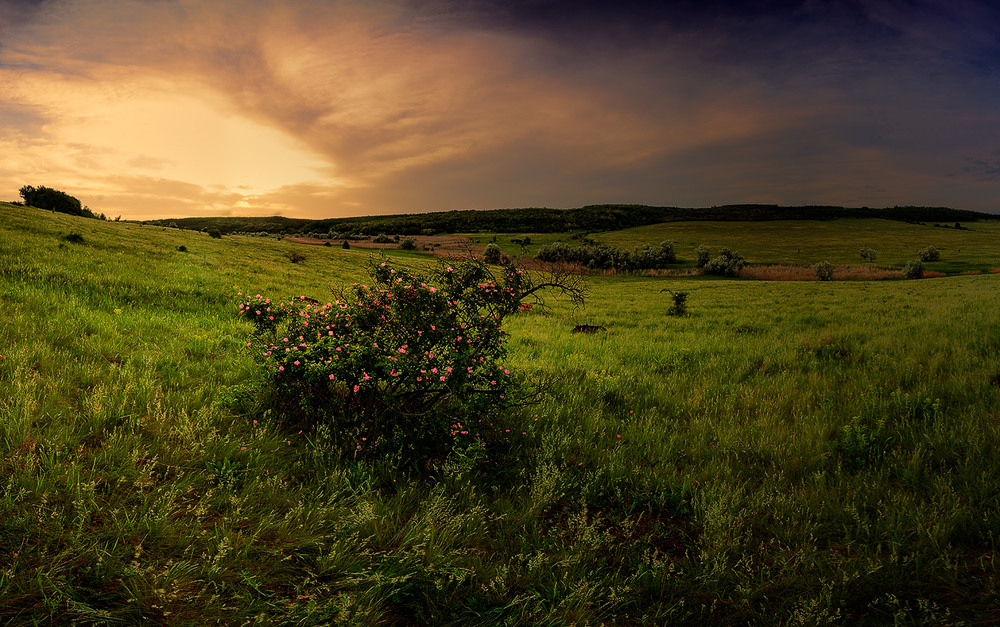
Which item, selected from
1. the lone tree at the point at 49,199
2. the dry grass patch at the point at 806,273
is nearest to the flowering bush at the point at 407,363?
the dry grass patch at the point at 806,273

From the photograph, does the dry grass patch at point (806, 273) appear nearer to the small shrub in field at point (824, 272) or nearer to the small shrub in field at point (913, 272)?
the small shrub in field at point (824, 272)

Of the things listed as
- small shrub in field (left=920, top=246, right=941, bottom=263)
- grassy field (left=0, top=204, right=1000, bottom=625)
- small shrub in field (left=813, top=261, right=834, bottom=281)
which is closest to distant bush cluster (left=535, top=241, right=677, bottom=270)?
small shrub in field (left=813, top=261, right=834, bottom=281)

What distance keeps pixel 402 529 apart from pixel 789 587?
320cm

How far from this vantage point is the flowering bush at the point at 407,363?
477 centimetres

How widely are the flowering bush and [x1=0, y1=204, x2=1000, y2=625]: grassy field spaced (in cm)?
48

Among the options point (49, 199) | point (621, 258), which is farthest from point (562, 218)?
point (49, 199)

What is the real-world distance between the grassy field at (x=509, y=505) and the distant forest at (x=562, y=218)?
106198 mm

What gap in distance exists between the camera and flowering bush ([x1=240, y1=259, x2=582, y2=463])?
4770 mm

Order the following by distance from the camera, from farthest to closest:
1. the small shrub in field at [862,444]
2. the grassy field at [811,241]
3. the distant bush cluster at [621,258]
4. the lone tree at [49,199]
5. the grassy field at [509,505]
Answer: the grassy field at [811,241], the distant bush cluster at [621,258], the lone tree at [49,199], the small shrub in field at [862,444], the grassy field at [509,505]

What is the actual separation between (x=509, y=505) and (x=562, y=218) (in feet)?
426

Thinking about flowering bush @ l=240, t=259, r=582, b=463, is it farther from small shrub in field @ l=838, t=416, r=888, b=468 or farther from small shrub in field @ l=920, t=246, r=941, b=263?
small shrub in field @ l=920, t=246, r=941, b=263

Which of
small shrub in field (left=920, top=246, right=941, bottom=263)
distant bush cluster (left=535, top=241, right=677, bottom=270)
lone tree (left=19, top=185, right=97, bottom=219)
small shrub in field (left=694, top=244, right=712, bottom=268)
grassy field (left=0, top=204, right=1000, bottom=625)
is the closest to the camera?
grassy field (left=0, top=204, right=1000, bottom=625)

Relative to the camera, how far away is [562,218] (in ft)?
422

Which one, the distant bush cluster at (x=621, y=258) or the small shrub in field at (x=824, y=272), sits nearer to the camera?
the small shrub in field at (x=824, y=272)
